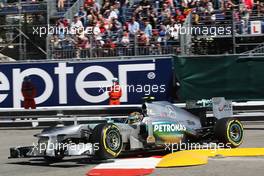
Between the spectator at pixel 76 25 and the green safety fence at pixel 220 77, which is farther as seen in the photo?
the spectator at pixel 76 25

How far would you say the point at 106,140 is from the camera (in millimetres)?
10531

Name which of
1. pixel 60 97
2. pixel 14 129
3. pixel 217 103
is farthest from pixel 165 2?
pixel 217 103

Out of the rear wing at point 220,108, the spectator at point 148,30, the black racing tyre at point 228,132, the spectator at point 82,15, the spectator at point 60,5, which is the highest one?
the spectator at point 60,5

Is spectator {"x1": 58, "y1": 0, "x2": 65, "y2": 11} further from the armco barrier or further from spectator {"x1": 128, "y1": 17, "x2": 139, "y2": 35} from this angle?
the armco barrier

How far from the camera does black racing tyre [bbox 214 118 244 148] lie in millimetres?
11953

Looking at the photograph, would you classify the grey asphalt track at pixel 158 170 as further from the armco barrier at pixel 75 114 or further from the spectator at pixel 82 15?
the spectator at pixel 82 15

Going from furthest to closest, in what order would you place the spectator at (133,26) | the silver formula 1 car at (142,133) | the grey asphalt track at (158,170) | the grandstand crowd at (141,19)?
the spectator at (133,26) → the grandstand crowd at (141,19) → the silver formula 1 car at (142,133) → the grey asphalt track at (158,170)

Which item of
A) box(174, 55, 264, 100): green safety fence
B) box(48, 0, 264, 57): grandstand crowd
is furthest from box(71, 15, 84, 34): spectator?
box(174, 55, 264, 100): green safety fence

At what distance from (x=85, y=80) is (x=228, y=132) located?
31.1 ft

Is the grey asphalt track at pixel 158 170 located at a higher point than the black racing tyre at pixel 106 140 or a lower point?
lower

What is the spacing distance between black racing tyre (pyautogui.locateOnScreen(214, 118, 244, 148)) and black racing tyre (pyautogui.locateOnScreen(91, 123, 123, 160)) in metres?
2.29

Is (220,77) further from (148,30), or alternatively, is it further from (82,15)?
(82,15)

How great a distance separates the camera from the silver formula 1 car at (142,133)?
34.8ft

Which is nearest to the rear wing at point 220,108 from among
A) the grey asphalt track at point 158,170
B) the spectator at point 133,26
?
the grey asphalt track at point 158,170
